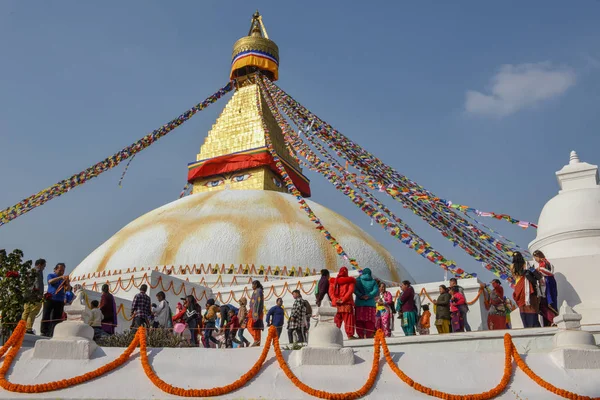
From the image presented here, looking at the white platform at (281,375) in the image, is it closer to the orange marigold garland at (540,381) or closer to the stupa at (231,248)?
the orange marigold garland at (540,381)

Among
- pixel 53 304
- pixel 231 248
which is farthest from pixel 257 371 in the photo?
pixel 231 248

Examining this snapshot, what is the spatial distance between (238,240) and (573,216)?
1076cm

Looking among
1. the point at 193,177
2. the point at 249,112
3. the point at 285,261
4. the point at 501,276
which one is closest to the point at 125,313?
the point at 285,261

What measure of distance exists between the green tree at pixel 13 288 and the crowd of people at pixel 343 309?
21 cm

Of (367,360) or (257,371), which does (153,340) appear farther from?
(367,360)

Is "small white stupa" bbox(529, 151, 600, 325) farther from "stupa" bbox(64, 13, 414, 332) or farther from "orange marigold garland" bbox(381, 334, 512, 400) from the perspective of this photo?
"stupa" bbox(64, 13, 414, 332)

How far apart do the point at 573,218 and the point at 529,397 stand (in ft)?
11.7

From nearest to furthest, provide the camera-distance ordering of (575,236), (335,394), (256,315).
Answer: (335,394)
(575,236)
(256,315)

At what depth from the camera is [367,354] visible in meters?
6.69

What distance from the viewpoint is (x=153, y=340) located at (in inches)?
310

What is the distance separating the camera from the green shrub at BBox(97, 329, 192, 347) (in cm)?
794

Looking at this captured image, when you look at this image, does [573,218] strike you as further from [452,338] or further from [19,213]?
[19,213]

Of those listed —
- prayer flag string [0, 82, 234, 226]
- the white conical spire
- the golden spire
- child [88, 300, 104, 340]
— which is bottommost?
child [88, 300, 104, 340]

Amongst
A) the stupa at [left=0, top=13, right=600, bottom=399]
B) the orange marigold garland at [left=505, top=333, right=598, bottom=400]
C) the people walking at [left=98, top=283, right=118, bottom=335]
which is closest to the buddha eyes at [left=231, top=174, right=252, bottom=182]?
the stupa at [left=0, top=13, right=600, bottom=399]
